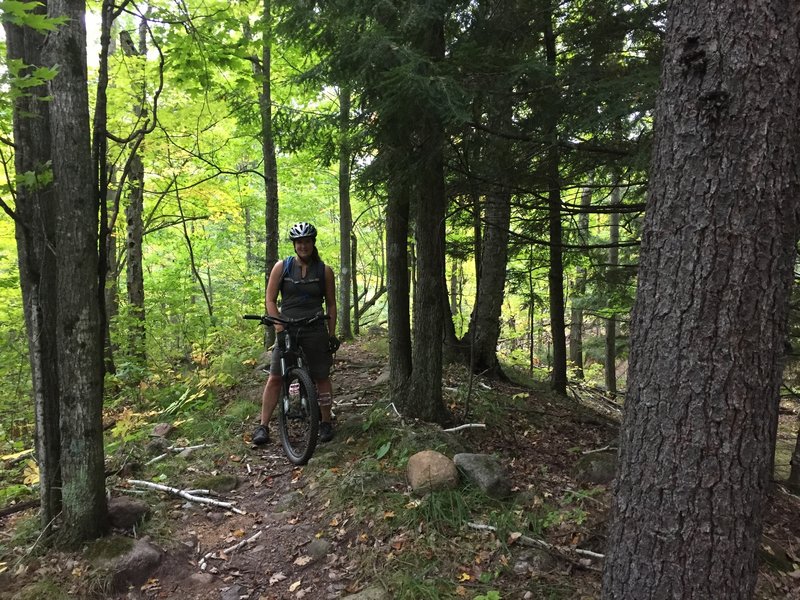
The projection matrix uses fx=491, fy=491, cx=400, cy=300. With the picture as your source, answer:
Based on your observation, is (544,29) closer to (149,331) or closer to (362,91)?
(362,91)

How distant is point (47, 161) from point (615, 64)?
5.50 meters

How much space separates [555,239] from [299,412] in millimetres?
4232

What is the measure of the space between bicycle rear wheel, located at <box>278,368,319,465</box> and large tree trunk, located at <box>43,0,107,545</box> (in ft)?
6.26

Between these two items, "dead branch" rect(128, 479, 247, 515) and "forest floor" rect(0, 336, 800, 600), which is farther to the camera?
"dead branch" rect(128, 479, 247, 515)

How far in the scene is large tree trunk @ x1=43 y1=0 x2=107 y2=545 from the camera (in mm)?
3232

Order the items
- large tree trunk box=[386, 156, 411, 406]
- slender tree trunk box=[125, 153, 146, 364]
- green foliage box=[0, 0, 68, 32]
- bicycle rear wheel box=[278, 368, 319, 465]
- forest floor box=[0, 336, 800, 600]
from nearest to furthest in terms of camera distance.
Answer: green foliage box=[0, 0, 68, 32] → forest floor box=[0, 336, 800, 600] → bicycle rear wheel box=[278, 368, 319, 465] → large tree trunk box=[386, 156, 411, 406] → slender tree trunk box=[125, 153, 146, 364]

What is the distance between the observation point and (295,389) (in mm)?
5359

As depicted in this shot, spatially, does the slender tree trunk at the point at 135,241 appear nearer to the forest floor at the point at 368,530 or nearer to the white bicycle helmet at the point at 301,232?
the forest floor at the point at 368,530

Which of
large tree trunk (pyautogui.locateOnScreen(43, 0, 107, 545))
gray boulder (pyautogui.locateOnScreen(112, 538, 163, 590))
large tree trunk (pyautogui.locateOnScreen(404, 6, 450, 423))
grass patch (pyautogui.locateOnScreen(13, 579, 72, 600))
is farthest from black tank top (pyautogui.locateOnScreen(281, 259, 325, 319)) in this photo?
grass patch (pyautogui.locateOnScreen(13, 579, 72, 600))

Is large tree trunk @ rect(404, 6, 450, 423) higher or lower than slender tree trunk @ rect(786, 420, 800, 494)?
higher

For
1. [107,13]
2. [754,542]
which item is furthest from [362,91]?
[754,542]

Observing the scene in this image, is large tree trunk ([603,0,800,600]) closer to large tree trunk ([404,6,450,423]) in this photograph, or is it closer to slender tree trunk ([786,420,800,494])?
large tree trunk ([404,6,450,423])

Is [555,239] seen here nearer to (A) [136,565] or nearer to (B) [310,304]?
(B) [310,304]

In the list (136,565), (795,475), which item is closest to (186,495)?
(136,565)
